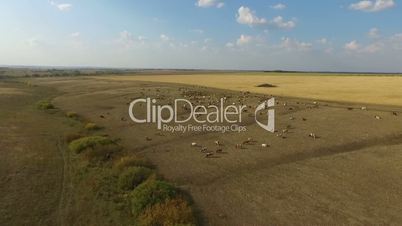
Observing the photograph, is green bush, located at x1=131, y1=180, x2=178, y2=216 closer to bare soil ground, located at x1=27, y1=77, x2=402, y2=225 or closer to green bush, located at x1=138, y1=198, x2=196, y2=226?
green bush, located at x1=138, y1=198, x2=196, y2=226

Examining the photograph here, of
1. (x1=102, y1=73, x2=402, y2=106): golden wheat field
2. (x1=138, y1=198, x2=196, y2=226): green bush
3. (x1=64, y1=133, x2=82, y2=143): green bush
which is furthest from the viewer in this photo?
(x1=102, y1=73, x2=402, y2=106): golden wheat field

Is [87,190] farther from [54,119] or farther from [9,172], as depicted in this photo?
[54,119]

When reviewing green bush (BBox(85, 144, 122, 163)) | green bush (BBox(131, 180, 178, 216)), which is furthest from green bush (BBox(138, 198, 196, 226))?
green bush (BBox(85, 144, 122, 163))

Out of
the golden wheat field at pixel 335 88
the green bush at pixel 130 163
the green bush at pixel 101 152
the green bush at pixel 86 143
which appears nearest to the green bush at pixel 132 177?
the green bush at pixel 130 163

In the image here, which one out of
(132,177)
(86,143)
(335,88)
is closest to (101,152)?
(86,143)

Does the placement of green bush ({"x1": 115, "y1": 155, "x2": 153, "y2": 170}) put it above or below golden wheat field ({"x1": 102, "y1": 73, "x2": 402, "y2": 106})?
below

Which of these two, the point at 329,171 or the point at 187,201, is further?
the point at 329,171

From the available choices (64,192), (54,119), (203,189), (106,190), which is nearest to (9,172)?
(64,192)
